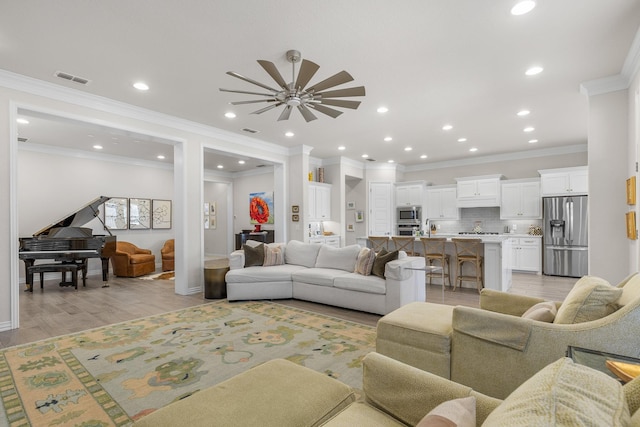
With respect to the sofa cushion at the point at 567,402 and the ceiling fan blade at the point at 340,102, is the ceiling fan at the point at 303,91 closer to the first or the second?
the ceiling fan blade at the point at 340,102

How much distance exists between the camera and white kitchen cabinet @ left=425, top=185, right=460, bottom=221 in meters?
9.03

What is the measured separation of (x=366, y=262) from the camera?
463 centimetres

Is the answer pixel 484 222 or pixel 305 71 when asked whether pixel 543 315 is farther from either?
pixel 484 222

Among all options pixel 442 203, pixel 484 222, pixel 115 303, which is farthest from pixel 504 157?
pixel 115 303

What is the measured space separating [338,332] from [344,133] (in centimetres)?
404

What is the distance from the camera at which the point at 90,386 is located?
97.1 inches

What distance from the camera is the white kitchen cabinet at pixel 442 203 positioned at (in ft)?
29.6

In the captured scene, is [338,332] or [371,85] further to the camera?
[371,85]

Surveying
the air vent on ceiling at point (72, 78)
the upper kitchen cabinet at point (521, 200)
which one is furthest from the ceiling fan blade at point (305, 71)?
the upper kitchen cabinet at point (521, 200)

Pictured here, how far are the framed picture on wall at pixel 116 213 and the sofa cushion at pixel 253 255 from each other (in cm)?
458

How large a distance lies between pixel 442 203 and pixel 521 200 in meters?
1.91

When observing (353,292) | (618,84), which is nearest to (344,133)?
(353,292)

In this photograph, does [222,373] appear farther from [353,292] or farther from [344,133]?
[344,133]

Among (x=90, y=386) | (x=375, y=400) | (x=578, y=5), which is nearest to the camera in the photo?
(x=375, y=400)
